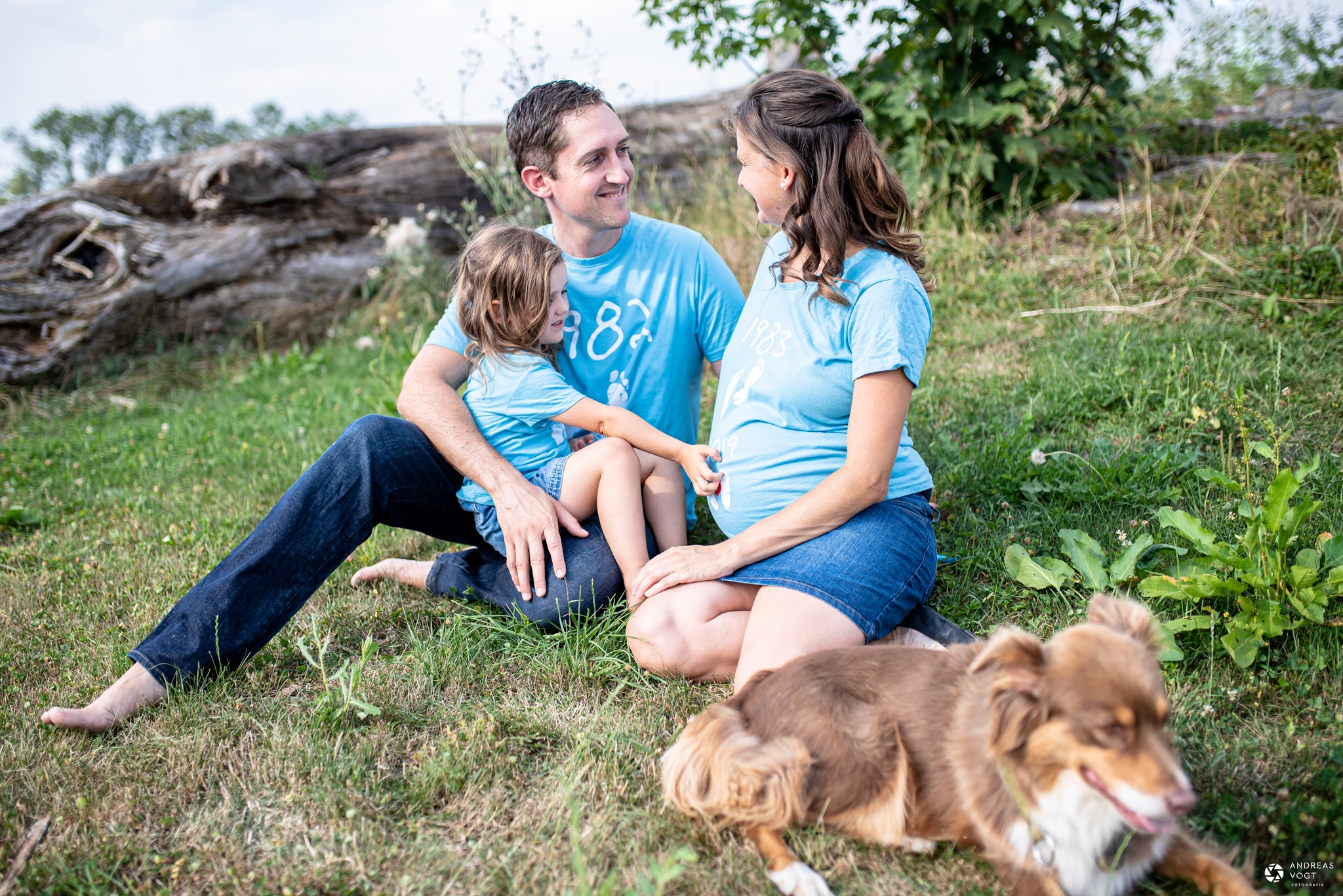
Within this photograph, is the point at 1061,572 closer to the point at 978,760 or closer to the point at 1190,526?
the point at 1190,526

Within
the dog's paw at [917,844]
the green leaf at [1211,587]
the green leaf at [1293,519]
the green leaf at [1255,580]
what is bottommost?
the dog's paw at [917,844]

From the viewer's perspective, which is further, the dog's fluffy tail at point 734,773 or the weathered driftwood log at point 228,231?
the weathered driftwood log at point 228,231

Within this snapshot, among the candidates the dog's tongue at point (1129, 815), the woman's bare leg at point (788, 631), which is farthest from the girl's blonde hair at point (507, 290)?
the dog's tongue at point (1129, 815)

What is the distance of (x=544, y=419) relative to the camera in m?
2.97

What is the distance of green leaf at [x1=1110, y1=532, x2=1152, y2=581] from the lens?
253 cm

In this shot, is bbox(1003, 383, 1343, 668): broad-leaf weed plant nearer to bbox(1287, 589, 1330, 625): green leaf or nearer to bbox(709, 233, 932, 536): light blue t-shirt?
bbox(1287, 589, 1330, 625): green leaf

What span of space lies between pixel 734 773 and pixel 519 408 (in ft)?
4.92

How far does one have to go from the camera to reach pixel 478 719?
234cm

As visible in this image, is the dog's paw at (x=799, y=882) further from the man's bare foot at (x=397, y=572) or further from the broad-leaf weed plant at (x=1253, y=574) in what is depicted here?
the man's bare foot at (x=397, y=572)

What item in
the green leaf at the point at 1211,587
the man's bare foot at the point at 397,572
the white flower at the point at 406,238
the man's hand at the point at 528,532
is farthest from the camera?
the white flower at the point at 406,238

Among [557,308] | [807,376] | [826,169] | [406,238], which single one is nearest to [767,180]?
[826,169]

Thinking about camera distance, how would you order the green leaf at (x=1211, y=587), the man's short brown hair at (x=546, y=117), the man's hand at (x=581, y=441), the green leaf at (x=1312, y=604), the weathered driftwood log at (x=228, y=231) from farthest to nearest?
the weathered driftwood log at (x=228, y=231), the man's hand at (x=581, y=441), the man's short brown hair at (x=546, y=117), the green leaf at (x=1211, y=587), the green leaf at (x=1312, y=604)

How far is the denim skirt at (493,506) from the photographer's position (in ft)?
9.57

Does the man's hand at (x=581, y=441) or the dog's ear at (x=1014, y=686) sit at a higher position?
the man's hand at (x=581, y=441)
